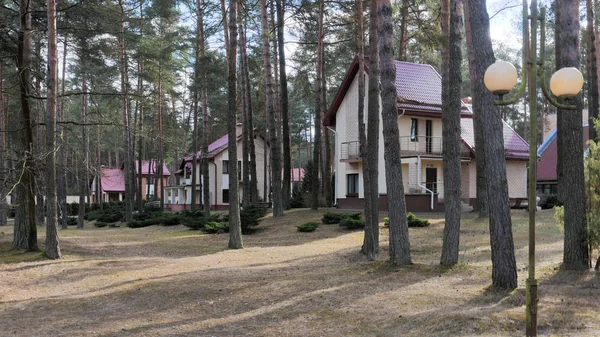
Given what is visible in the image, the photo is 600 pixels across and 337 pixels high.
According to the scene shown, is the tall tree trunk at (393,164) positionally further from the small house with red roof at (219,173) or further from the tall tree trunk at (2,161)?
the small house with red roof at (219,173)

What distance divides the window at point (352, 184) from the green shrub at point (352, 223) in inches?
388

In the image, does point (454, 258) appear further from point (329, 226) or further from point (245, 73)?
point (245, 73)

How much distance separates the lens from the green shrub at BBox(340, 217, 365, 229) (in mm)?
18094

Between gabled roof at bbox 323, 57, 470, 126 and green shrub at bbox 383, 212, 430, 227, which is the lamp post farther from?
gabled roof at bbox 323, 57, 470, 126

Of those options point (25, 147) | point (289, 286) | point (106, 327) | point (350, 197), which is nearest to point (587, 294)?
point (289, 286)

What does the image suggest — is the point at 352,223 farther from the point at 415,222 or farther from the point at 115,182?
the point at 115,182

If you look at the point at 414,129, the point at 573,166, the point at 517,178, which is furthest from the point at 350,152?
the point at 573,166

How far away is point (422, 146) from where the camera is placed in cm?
2622

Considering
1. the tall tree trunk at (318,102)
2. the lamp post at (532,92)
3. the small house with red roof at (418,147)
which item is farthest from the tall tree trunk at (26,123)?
the small house with red roof at (418,147)

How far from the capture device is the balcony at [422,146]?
84.4 ft

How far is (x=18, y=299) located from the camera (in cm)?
883

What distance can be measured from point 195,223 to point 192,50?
12881 mm

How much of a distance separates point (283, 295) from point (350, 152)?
2016 cm

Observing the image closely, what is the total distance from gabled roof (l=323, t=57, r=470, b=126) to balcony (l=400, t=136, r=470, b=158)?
1569 mm
